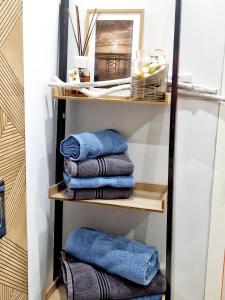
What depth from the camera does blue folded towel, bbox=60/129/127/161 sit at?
126 centimetres

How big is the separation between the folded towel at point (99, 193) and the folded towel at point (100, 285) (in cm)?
30

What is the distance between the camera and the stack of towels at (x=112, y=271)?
1.29m

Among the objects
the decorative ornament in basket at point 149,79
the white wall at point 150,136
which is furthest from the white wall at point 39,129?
the decorative ornament in basket at point 149,79

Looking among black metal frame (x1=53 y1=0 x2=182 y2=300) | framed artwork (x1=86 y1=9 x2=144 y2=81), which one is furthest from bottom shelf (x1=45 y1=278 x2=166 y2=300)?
framed artwork (x1=86 y1=9 x2=144 y2=81)

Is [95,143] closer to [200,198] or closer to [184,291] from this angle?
[200,198]

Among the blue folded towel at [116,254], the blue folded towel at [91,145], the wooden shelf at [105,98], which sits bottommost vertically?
the blue folded towel at [116,254]

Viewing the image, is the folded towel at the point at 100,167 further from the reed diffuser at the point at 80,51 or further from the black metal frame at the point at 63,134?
the reed diffuser at the point at 80,51

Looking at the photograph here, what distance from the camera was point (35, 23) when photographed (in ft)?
4.17

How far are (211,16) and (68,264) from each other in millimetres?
1181

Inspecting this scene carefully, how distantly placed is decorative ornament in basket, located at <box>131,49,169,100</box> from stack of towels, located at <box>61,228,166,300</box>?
0.62 m

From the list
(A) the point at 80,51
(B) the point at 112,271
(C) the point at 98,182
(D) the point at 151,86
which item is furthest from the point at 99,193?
(A) the point at 80,51

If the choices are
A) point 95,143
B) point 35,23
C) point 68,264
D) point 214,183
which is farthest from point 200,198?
point 35,23

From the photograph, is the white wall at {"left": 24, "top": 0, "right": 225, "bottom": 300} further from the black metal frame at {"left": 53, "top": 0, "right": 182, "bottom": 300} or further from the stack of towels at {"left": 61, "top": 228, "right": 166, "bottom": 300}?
the stack of towels at {"left": 61, "top": 228, "right": 166, "bottom": 300}

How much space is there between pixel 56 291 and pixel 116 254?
0.38 metres
